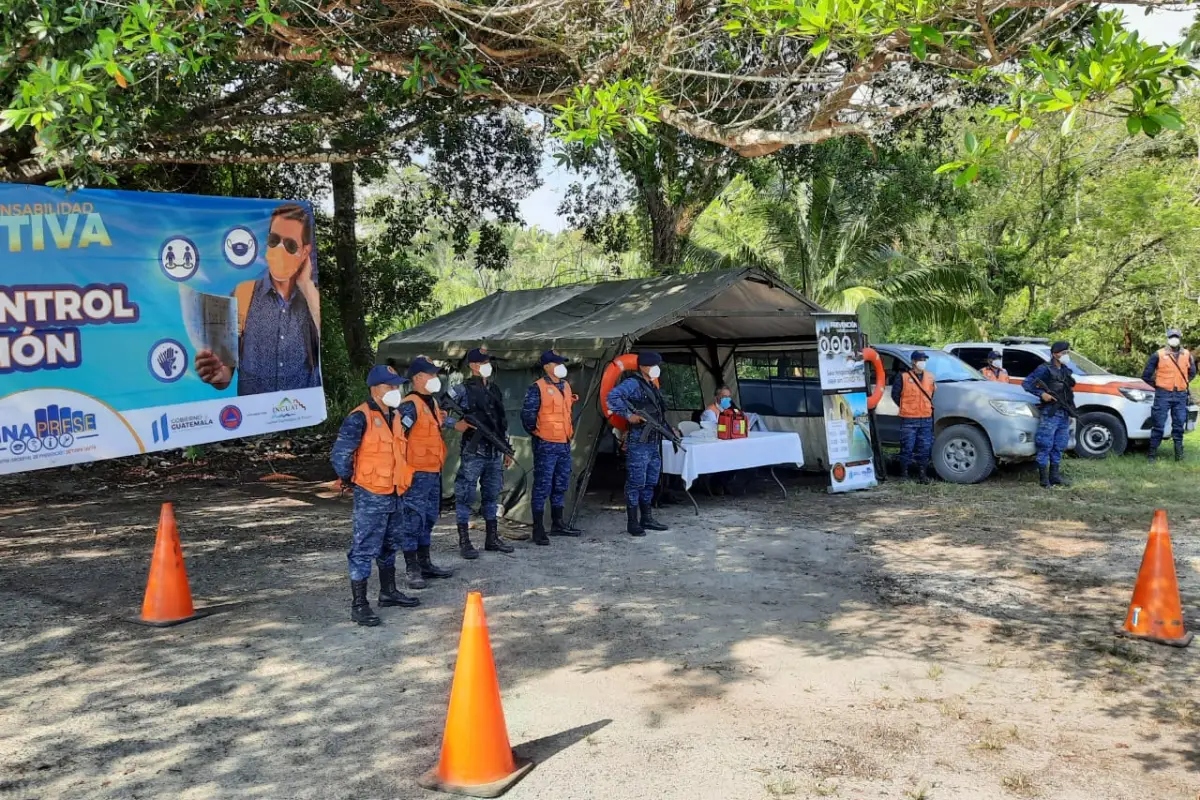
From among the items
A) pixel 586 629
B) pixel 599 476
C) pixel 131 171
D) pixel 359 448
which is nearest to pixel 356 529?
pixel 359 448

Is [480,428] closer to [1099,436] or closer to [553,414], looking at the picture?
[553,414]

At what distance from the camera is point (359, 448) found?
6051 mm

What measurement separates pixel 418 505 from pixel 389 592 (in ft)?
2.34

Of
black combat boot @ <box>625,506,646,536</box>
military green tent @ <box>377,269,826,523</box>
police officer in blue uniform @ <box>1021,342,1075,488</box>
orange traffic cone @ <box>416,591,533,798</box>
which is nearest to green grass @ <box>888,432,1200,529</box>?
police officer in blue uniform @ <box>1021,342,1075,488</box>

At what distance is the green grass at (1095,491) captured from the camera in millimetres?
9648

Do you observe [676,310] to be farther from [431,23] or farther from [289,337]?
[289,337]

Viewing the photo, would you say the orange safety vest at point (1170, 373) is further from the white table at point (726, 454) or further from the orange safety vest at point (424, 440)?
the orange safety vest at point (424, 440)

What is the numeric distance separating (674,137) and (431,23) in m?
4.37

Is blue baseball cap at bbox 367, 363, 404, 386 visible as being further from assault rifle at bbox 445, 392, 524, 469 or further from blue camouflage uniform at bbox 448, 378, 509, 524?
blue camouflage uniform at bbox 448, 378, 509, 524

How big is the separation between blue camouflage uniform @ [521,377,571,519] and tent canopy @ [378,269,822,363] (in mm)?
962

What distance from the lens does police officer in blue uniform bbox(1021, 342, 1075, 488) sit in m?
11.0

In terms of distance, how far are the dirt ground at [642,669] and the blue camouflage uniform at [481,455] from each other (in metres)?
0.48

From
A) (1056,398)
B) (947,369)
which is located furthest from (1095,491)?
(947,369)

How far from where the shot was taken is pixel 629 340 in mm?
9070
